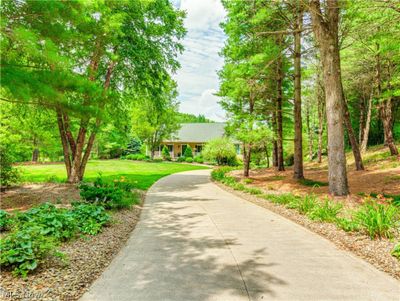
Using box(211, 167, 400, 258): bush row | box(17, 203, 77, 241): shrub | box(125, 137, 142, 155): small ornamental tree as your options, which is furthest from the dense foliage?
box(125, 137, 142, 155): small ornamental tree

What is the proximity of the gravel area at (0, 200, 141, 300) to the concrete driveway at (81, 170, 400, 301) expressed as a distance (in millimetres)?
176

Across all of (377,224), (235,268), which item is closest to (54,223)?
(235,268)

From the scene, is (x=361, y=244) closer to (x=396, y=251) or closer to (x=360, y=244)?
(x=360, y=244)

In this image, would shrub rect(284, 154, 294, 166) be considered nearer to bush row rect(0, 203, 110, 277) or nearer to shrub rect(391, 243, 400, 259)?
shrub rect(391, 243, 400, 259)

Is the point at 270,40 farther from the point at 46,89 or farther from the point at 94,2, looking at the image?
the point at 46,89

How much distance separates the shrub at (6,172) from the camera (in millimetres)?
10367

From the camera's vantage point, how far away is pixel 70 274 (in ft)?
11.2

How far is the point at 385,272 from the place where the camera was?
3656 millimetres

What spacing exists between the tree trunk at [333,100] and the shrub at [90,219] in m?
6.58

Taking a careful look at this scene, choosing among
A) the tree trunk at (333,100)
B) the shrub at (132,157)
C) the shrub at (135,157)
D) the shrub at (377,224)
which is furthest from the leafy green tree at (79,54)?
the shrub at (132,157)

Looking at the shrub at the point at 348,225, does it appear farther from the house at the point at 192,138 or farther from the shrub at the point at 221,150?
the house at the point at 192,138

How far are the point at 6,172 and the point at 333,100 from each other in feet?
41.0

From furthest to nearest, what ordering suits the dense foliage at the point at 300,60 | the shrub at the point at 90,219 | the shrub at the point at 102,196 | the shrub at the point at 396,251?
the dense foliage at the point at 300,60 → the shrub at the point at 102,196 → the shrub at the point at 90,219 → the shrub at the point at 396,251

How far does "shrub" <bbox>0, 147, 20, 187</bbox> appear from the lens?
1037 cm
